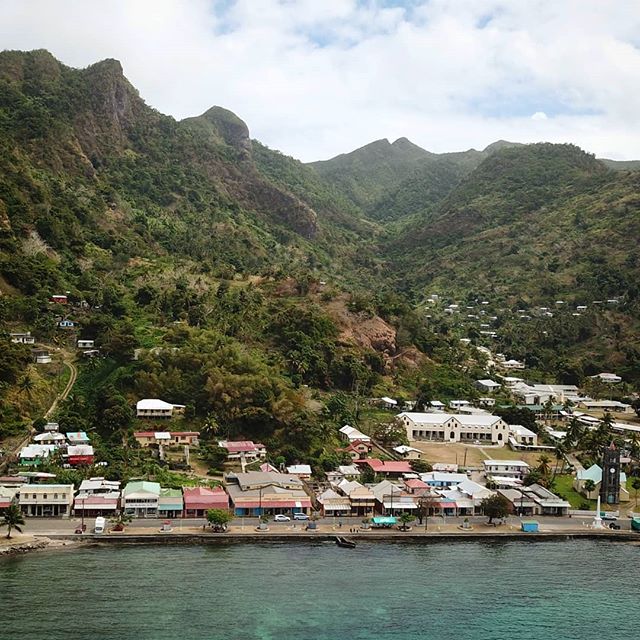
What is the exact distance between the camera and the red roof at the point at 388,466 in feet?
225

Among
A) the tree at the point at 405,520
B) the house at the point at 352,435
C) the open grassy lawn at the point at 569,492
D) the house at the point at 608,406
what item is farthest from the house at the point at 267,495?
the house at the point at 608,406

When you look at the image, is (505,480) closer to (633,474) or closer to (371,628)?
(633,474)

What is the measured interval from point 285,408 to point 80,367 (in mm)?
22297

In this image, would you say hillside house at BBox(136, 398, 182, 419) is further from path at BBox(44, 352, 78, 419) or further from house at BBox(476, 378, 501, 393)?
house at BBox(476, 378, 501, 393)

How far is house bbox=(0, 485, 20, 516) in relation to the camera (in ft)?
177

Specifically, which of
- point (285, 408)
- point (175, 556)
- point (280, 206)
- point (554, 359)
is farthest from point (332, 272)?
point (175, 556)

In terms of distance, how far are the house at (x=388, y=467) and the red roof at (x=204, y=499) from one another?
50.0 ft

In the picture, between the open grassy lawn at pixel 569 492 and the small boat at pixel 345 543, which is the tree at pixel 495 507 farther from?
the small boat at pixel 345 543

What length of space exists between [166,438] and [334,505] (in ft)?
57.5

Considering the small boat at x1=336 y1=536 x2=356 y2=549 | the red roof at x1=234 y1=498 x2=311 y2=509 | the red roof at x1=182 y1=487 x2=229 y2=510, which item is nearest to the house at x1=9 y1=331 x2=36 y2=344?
the red roof at x1=182 y1=487 x2=229 y2=510

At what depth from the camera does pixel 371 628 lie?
39.4 m

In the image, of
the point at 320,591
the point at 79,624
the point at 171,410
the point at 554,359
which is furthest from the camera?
the point at 554,359

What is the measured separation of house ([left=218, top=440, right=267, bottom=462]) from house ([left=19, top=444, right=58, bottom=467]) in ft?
47.6

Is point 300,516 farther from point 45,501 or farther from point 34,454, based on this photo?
point 34,454
